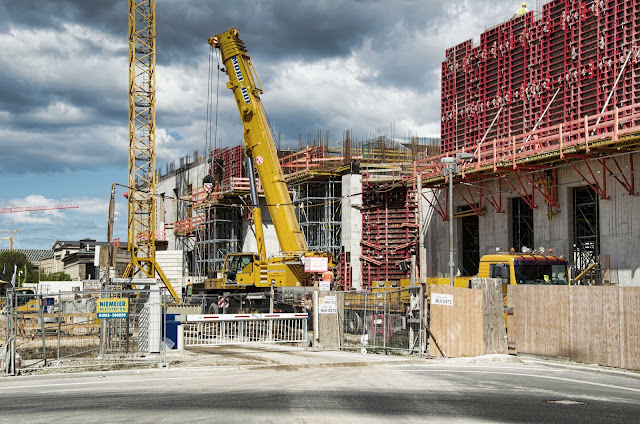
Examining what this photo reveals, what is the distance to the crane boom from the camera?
3384cm

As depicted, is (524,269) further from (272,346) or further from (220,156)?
(220,156)

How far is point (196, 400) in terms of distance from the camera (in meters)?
12.9

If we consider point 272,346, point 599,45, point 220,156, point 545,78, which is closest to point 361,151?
point 220,156

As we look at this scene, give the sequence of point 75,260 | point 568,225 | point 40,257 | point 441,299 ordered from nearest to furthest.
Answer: point 441,299
point 568,225
point 75,260
point 40,257

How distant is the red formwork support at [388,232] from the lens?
45.9m

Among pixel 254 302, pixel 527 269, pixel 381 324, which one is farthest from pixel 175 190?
pixel 527 269

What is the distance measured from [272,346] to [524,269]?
28.5ft

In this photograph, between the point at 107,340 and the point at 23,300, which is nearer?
the point at 107,340

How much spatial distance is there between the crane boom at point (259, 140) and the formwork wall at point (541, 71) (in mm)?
10302

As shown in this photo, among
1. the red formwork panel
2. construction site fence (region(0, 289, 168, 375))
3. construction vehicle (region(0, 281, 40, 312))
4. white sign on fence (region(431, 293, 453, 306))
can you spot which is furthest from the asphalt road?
the red formwork panel

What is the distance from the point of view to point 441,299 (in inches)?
806

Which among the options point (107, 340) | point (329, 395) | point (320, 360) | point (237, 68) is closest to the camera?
A: point (329, 395)

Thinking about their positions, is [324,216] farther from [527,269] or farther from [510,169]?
[527,269]

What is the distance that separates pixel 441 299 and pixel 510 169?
49.2 ft
